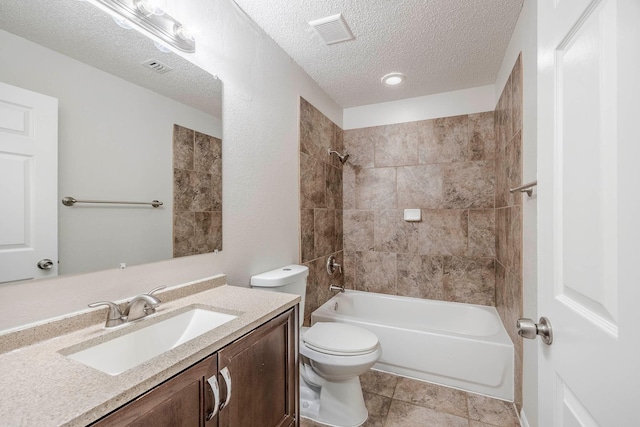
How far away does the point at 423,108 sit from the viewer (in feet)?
9.28

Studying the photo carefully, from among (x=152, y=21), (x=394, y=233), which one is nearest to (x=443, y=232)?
(x=394, y=233)

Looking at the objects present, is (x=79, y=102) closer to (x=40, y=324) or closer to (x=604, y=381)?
(x=40, y=324)

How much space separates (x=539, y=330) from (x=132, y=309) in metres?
1.24

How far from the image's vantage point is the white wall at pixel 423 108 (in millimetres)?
2617

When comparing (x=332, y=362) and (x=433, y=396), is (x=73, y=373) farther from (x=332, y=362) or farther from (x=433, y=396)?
(x=433, y=396)

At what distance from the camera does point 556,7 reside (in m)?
0.68

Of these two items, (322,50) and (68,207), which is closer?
(68,207)

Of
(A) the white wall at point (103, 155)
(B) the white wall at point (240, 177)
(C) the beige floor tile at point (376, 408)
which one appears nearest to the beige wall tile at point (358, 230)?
(B) the white wall at point (240, 177)

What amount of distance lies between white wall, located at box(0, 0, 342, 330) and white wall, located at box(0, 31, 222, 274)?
8 centimetres

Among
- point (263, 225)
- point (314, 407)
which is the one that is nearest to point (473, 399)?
point (314, 407)

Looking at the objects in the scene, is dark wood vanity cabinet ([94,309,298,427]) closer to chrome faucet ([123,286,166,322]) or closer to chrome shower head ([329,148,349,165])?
chrome faucet ([123,286,166,322])

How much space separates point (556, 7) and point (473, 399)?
2.20m

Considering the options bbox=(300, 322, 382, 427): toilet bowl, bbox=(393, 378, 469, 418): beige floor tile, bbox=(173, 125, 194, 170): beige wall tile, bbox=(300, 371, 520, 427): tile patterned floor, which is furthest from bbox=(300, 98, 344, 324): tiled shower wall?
bbox=(173, 125, 194, 170): beige wall tile

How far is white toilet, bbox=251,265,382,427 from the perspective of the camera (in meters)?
1.64
